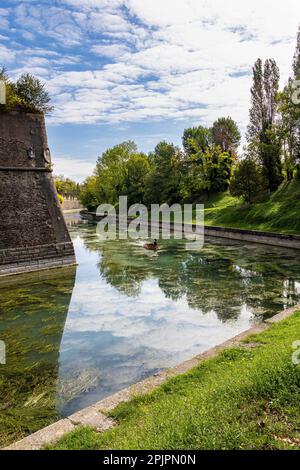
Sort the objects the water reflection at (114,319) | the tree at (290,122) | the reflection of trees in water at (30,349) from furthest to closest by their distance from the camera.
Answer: the tree at (290,122)
the water reflection at (114,319)
the reflection of trees in water at (30,349)

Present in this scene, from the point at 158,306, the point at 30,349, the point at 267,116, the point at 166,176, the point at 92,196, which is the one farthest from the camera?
the point at 92,196

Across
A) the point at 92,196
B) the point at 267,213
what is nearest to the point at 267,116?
the point at 267,213

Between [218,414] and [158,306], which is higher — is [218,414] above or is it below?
above

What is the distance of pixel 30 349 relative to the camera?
25.2 feet

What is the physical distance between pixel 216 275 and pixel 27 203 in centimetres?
907

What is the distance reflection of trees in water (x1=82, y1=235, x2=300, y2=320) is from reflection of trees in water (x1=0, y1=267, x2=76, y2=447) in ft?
9.35

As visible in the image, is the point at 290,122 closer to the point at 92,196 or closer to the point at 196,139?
the point at 196,139

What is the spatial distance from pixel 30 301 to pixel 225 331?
638 centimetres

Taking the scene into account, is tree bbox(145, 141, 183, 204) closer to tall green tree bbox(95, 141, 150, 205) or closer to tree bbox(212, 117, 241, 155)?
tall green tree bbox(95, 141, 150, 205)

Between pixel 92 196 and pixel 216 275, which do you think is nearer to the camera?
pixel 216 275

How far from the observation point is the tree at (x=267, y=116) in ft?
103

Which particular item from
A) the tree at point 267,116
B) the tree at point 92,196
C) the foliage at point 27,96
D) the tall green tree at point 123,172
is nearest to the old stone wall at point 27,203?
the foliage at point 27,96

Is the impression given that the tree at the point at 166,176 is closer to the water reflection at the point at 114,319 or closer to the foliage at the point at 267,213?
the foliage at the point at 267,213
